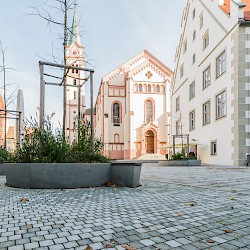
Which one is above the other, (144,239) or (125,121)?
(125,121)

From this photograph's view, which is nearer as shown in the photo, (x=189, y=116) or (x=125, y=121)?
(x=189, y=116)

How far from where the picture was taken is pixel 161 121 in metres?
45.3

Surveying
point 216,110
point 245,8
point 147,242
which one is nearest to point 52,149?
point 147,242

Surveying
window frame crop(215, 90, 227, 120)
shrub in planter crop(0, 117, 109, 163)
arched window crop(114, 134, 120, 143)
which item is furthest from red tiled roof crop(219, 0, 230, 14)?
arched window crop(114, 134, 120, 143)

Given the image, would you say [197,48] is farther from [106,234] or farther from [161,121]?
[106,234]

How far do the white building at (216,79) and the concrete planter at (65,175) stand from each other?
39.0 feet

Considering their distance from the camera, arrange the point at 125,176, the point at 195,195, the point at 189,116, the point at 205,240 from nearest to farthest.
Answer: the point at 205,240
the point at 195,195
the point at 125,176
the point at 189,116

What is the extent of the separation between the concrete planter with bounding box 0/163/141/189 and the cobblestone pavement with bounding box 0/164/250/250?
90 centimetres

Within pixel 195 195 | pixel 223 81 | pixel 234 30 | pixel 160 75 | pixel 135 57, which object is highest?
pixel 135 57

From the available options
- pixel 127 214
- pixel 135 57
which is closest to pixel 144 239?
pixel 127 214

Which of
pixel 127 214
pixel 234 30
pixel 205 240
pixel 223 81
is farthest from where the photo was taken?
pixel 223 81

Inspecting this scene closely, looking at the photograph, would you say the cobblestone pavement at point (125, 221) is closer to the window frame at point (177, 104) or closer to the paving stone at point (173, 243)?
the paving stone at point (173, 243)

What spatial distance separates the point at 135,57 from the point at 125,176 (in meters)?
41.8

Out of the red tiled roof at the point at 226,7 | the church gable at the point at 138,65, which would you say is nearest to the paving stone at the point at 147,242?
the red tiled roof at the point at 226,7
